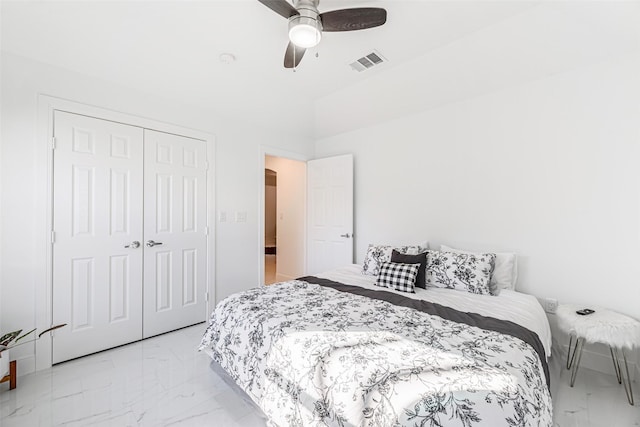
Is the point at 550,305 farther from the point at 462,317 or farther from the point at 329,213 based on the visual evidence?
the point at 329,213

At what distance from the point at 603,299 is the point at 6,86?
498cm

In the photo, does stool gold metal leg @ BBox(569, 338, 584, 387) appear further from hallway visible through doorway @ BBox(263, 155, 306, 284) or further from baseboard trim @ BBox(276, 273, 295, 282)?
baseboard trim @ BBox(276, 273, 295, 282)

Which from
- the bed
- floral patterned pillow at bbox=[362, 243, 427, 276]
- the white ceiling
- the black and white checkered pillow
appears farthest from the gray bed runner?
the white ceiling

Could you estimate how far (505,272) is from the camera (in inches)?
96.3

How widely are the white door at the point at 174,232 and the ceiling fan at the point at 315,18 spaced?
192 centimetres

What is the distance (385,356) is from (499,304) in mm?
1317

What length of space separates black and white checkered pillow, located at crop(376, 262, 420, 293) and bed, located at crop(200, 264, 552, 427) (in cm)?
11

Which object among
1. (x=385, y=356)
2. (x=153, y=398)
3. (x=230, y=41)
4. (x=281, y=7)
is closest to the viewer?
(x=385, y=356)

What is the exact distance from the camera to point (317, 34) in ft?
5.54

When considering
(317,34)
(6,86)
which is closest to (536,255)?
(317,34)

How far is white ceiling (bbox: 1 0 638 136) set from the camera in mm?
1925

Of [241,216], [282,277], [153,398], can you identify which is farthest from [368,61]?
[282,277]

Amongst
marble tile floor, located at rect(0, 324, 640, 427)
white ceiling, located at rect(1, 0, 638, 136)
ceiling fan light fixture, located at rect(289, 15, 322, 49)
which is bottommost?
marble tile floor, located at rect(0, 324, 640, 427)

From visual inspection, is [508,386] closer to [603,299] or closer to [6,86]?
[603,299]
